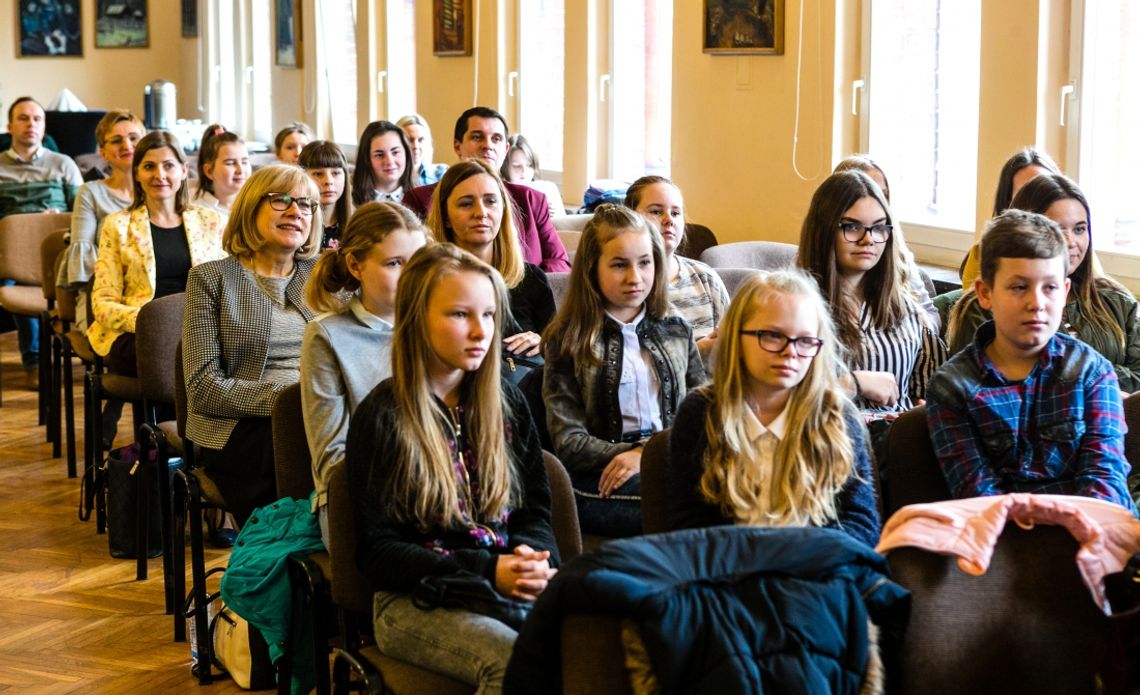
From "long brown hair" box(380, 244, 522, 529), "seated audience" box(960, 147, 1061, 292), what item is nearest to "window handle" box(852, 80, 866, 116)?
"seated audience" box(960, 147, 1061, 292)

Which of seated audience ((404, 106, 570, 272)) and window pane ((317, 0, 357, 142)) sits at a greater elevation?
window pane ((317, 0, 357, 142))

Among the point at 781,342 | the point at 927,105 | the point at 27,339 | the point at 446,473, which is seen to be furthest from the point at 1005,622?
the point at 27,339

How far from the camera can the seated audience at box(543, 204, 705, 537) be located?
330cm

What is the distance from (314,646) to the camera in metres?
2.83

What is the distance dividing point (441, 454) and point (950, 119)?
12.8ft

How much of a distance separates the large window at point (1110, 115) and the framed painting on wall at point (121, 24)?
14.5 metres

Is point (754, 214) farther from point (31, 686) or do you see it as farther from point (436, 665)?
point (436, 665)

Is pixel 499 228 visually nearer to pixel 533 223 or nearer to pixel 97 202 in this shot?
pixel 533 223

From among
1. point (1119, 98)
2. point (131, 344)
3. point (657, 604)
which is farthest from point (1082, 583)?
point (131, 344)

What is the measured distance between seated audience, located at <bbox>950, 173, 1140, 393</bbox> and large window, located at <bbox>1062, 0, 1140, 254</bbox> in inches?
54.5

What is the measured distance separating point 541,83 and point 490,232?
17.3ft

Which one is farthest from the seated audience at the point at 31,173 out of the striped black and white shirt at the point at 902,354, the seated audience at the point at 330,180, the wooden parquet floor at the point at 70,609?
the striped black and white shirt at the point at 902,354

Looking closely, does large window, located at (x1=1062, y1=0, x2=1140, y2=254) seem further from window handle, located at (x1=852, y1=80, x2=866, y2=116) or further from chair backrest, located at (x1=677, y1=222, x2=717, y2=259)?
chair backrest, located at (x1=677, y1=222, x2=717, y2=259)

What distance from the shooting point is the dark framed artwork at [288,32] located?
13422 mm
